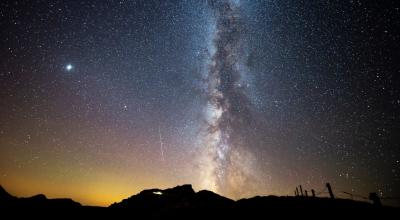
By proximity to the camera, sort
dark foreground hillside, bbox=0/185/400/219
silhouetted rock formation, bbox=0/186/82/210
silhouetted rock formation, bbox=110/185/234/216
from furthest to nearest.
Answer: silhouetted rock formation, bbox=0/186/82/210, silhouetted rock formation, bbox=110/185/234/216, dark foreground hillside, bbox=0/185/400/219

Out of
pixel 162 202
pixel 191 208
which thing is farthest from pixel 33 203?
pixel 191 208

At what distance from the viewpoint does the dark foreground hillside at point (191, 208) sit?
1232 cm

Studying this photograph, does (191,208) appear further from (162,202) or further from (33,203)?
(33,203)

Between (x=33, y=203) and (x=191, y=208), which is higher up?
(x=33, y=203)

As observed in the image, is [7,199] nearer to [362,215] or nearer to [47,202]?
[47,202]

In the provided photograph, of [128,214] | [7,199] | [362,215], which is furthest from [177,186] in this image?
[362,215]

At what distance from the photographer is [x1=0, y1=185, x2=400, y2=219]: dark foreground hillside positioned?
12.3 m

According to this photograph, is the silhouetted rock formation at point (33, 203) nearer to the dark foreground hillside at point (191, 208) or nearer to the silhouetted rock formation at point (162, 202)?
the dark foreground hillside at point (191, 208)

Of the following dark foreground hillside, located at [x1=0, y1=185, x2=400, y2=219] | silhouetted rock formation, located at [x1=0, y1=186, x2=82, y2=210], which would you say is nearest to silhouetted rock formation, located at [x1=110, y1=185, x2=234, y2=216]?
dark foreground hillside, located at [x1=0, y1=185, x2=400, y2=219]

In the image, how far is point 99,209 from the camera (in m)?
19.1

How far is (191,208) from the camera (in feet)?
46.5

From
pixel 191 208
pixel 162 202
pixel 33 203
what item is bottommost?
pixel 191 208

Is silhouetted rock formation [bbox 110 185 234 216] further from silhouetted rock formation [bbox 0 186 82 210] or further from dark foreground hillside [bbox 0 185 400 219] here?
silhouetted rock formation [bbox 0 186 82 210]

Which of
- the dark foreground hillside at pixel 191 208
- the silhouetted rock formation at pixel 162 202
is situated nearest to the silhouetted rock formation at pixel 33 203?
the dark foreground hillside at pixel 191 208
